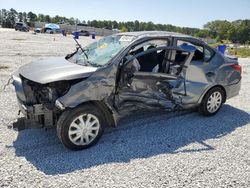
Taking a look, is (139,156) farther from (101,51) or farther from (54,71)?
(101,51)

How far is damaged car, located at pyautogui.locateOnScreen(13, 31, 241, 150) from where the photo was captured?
405 centimetres

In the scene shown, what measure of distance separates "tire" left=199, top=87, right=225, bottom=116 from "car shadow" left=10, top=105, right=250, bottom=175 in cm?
14

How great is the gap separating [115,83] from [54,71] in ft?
3.14

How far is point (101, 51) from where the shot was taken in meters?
4.89

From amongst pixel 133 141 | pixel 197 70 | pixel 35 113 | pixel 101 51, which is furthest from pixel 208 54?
pixel 35 113

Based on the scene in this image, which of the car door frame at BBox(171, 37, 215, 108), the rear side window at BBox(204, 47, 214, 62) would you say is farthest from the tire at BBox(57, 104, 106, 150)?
the rear side window at BBox(204, 47, 214, 62)

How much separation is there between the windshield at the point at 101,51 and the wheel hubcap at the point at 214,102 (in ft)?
7.28

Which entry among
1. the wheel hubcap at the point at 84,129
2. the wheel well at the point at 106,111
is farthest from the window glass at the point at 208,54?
the wheel hubcap at the point at 84,129

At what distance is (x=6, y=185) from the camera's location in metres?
3.29

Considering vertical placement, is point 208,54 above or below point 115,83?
above

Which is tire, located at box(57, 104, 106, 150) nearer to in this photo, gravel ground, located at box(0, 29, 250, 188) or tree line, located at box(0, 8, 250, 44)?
gravel ground, located at box(0, 29, 250, 188)

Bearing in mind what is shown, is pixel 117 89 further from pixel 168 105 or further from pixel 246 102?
pixel 246 102

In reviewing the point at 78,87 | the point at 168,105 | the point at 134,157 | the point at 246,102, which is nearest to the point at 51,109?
the point at 78,87

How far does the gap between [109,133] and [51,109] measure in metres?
1.25
